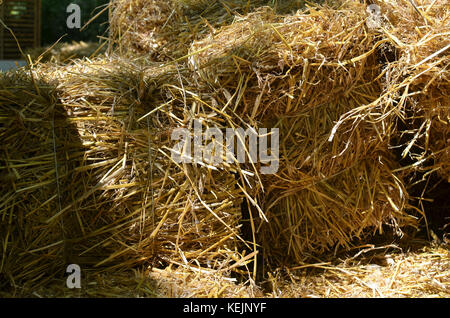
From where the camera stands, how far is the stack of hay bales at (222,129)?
1883 millimetres

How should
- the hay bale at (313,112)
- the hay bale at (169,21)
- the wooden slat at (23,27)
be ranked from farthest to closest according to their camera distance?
1. the wooden slat at (23,27)
2. the hay bale at (169,21)
3. the hay bale at (313,112)

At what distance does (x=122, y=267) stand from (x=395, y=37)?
1433mm

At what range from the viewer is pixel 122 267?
6.36 feet

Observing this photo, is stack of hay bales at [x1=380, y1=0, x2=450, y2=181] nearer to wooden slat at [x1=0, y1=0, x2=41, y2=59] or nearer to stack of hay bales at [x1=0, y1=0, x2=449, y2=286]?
stack of hay bales at [x1=0, y1=0, x2=449, y2=286]

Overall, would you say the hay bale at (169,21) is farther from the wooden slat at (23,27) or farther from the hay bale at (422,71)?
the wooden slat at (23,27)

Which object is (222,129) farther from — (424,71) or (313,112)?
(424,71)

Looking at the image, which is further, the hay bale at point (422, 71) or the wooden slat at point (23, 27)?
the wooden slat at point (23, 27)

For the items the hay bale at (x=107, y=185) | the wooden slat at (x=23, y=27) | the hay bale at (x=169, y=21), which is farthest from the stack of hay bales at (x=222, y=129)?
the wooden slat at (x=23, y=27)

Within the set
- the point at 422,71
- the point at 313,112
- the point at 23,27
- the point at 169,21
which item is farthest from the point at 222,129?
the point at 23,27

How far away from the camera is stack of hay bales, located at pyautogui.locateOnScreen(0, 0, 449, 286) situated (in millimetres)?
1883

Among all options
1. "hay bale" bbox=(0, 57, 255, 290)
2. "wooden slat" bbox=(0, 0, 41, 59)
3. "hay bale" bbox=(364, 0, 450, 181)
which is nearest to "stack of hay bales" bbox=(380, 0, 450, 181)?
"hay bale" bbox=(364, 0, 450, 181)

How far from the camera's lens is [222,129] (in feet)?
6.54

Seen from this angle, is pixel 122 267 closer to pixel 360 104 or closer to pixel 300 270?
pixel 300 270
